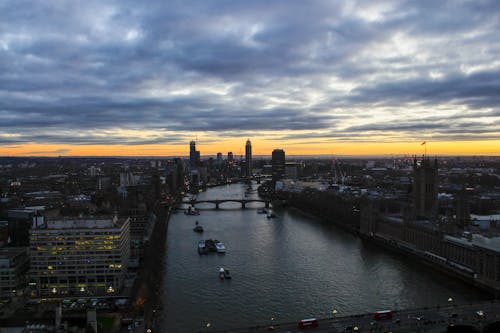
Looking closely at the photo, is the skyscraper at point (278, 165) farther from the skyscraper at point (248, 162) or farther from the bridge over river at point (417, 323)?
the bridge over river at point (417, 323)

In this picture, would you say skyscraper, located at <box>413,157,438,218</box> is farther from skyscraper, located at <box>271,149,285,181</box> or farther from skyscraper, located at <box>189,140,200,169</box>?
skyscraper, located at <box>189,140,200,169</box>

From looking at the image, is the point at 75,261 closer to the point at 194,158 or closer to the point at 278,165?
the point at 278,165

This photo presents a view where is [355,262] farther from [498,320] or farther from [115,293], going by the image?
[115,293]

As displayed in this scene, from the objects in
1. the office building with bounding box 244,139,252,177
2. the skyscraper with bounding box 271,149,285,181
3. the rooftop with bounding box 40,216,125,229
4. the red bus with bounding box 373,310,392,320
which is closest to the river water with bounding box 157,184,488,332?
the red bus with bounding box 373,310,392,320

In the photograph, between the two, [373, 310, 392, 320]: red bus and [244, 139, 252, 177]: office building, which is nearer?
[373, 310, 392, 320]: red bus

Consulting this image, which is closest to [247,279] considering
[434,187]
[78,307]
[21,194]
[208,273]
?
[208,273]

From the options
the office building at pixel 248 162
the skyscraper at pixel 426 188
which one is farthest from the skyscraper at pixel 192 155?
the skyscraper at pixel 426 188

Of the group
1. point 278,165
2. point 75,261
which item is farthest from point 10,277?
point 278,165

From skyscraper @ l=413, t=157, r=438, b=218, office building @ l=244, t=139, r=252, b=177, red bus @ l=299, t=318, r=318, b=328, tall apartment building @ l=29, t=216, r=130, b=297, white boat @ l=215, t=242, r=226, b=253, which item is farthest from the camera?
office building @ l=244, t=139, r=252, b=177
